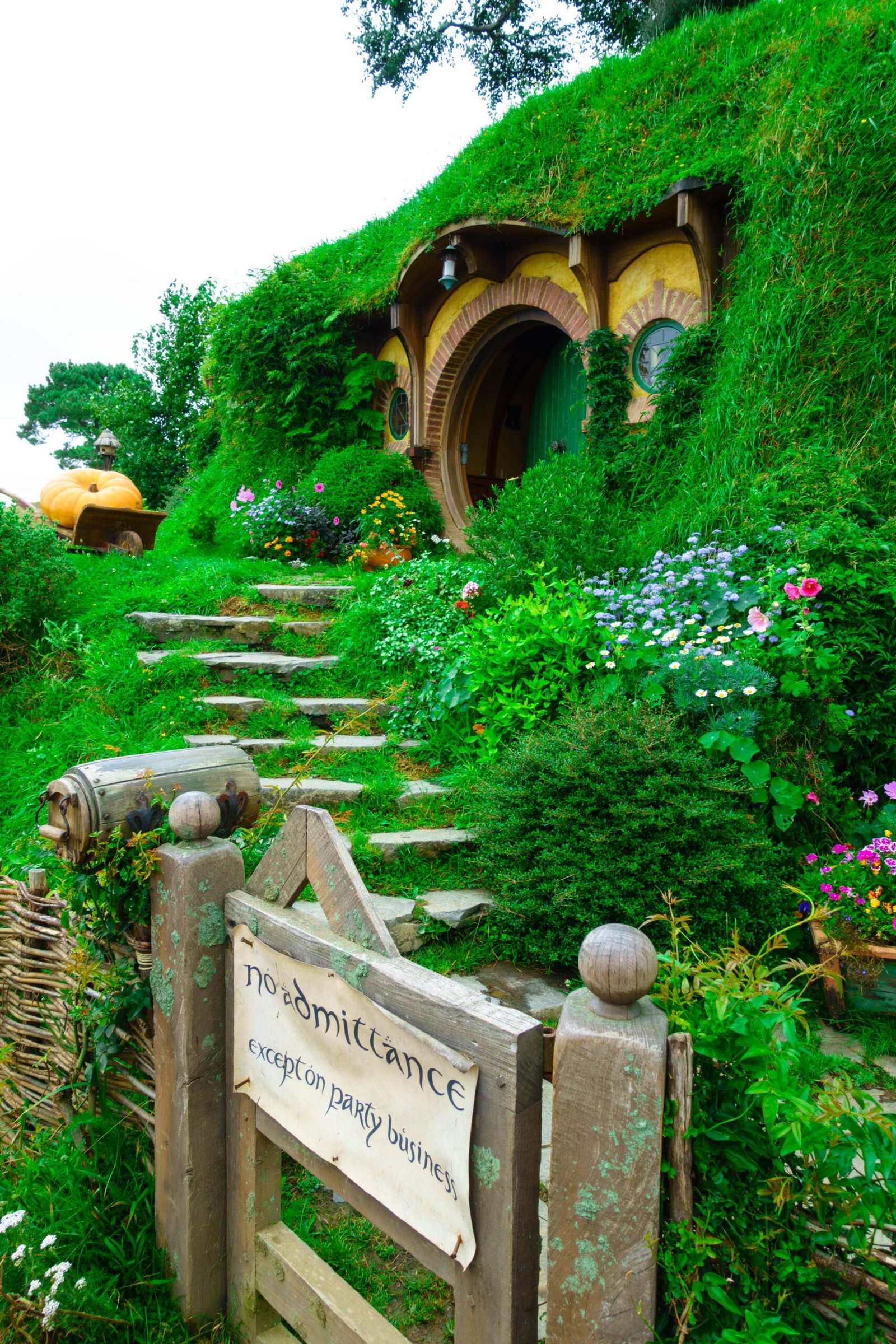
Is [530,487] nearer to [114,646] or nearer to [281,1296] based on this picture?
[114,646]

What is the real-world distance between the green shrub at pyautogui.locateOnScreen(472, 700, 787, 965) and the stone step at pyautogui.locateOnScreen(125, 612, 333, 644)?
270cm

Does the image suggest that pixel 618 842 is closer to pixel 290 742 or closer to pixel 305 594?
pixel 290 742

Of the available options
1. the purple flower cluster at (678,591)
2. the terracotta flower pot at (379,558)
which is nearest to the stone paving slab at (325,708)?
the purple flower cluster at (678,591)

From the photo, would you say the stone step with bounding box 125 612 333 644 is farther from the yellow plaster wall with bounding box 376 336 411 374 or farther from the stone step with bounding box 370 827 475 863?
the yellow plaster wall with bounding box 376 336 411 374

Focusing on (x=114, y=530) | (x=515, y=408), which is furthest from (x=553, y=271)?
(x=114, y=530)

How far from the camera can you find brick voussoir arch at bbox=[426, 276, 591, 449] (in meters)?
7.08

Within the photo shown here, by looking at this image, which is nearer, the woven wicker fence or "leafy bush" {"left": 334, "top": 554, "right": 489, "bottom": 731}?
the woven wicker fence

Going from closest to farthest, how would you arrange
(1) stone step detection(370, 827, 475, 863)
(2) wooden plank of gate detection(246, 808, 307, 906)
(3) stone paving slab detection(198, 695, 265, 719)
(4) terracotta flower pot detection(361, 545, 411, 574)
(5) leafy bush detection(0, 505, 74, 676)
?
(2) wooden plank of gate detection(246, 808, 307, 906), (1) stone step detection(370, 827, 475, 863), (3) stone paving slab detection(198, 695, 265, 719), (5) leafy bush detection(0, 505, 74, 676), (4) terracotta flower pot detection(361, 545, 411, 574)

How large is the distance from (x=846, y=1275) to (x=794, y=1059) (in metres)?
0.27

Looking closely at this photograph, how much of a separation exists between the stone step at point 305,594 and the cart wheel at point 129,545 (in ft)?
7.09

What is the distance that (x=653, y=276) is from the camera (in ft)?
20.8

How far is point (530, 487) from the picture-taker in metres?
5.51

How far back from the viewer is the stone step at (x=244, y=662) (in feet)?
15.6

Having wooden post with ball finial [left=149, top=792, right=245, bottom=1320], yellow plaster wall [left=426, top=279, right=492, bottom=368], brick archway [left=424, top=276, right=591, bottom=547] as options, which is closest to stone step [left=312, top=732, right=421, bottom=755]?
wooden post with ball finial [left=149, top=792, right=245, bottom=1320]
